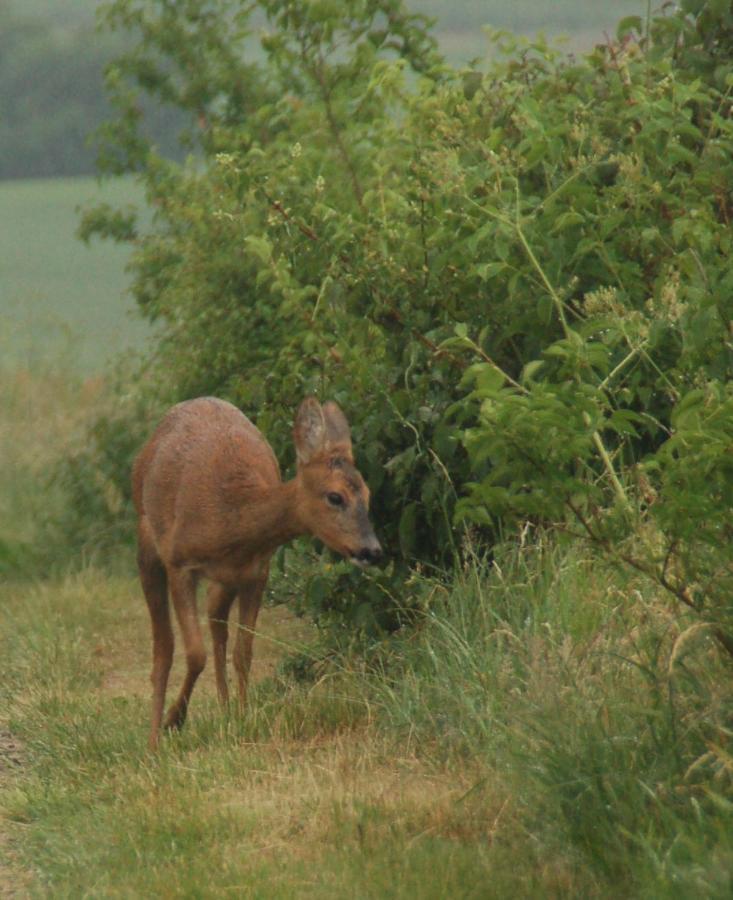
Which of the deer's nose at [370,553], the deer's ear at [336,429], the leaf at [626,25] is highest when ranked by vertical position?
the leaf at [626,25]

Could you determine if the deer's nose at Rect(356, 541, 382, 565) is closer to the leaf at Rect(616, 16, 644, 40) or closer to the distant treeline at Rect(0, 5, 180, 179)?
the leaf at Rect(616, 16, 644, 40)

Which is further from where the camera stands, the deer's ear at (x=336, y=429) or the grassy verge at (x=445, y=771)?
the deer's ear at (x=336, y=429)

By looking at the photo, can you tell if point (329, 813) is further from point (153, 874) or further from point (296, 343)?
point (296, 343)

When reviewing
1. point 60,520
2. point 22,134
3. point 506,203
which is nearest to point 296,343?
point 506,203

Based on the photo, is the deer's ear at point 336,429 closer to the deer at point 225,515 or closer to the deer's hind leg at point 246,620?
the deer at point 225,515

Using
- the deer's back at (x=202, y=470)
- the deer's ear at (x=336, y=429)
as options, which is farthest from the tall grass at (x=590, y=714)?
the deer's back at (x=202, y=470)

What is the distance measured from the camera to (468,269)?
27.9 feet

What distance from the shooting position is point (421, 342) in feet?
28.6

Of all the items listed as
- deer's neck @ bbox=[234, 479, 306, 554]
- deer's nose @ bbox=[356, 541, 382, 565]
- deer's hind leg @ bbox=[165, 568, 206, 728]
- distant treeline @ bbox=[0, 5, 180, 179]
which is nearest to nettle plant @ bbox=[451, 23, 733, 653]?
deer's nose @ bbox=[356, 541, 382, 565]

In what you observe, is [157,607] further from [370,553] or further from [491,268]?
[491,268]

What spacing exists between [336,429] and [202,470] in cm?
74

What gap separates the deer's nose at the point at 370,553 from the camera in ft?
26.0

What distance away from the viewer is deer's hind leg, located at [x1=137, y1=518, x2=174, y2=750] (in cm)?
869

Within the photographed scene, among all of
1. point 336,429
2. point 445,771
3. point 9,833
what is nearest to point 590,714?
point 445,771
